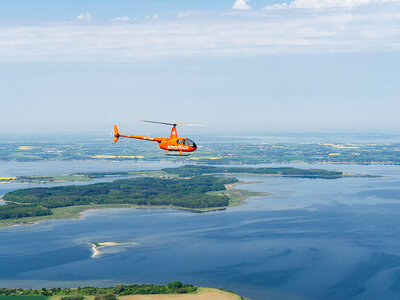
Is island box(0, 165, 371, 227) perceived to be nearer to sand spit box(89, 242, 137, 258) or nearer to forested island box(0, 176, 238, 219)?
forested island box(0, 176, 238, 219)

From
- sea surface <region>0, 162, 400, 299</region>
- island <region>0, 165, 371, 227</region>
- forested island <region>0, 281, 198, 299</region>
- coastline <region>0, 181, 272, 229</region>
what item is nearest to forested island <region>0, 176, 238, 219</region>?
island <region>0, 165, 371, 227</region>

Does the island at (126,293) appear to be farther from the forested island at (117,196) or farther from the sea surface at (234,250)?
the forested island at (117,196)

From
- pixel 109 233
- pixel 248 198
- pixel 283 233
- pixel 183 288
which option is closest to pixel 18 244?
pixel 109 233

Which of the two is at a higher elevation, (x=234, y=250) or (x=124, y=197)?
(x=124, y=197)

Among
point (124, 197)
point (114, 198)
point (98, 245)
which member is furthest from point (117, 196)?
point (98, 245)

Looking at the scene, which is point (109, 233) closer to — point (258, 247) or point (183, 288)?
point (258, 247)

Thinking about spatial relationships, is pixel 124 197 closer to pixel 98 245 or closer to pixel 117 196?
pixel 117 196

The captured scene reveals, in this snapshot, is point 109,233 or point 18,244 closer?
point 18,244
